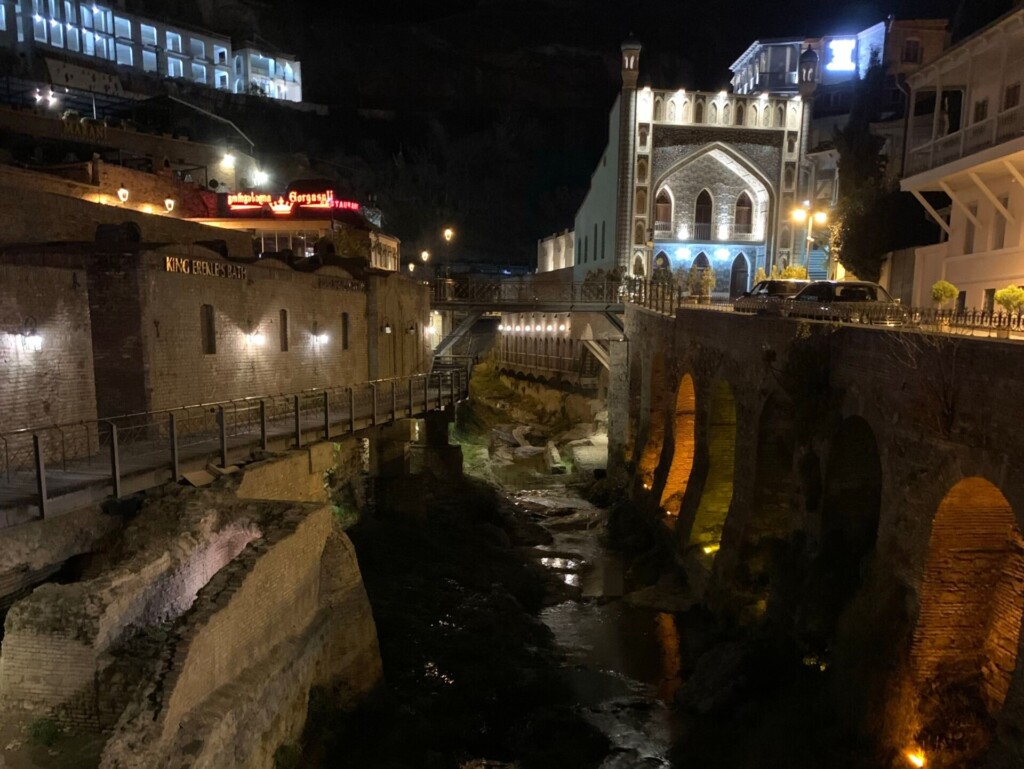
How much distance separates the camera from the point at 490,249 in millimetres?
63969

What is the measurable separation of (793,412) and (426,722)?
8992 mm

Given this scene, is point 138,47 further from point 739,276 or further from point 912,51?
point 912,51

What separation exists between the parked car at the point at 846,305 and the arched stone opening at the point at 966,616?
13.1 ft

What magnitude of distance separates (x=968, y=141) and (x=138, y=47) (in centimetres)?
5944

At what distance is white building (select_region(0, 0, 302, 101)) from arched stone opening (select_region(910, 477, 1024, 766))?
160 feet

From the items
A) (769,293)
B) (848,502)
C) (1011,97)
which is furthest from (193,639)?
(1011,97)

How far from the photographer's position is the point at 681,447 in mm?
22312

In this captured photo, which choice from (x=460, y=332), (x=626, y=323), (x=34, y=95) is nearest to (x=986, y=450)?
(x=626, y=323)

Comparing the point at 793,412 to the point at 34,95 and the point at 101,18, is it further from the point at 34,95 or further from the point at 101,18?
the point at 101,18

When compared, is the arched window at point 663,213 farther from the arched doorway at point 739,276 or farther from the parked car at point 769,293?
the parked car at point 769,293

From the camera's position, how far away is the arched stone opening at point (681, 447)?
71.6ft

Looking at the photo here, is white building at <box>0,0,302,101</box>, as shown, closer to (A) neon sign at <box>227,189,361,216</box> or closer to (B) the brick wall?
(A) neon sign at <box>227,189,361,216</box>

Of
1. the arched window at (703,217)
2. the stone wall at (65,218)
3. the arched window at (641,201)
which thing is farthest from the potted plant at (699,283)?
the stone wall at (65,218)

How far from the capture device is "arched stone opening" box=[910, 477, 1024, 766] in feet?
31.7
